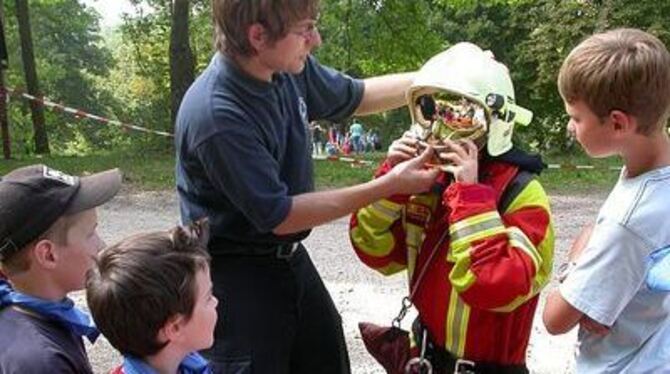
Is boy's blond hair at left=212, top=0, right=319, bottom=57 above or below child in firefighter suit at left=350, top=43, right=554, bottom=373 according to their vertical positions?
above

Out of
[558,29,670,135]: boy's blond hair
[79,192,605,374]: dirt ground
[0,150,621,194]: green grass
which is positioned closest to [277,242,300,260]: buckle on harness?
[558,29,670,135]: boy's blond hair

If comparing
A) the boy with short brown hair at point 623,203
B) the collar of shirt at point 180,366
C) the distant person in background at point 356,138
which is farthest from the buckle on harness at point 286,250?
the distant person in background at point 356,138

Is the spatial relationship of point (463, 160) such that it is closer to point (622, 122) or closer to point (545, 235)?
point (545, 235)

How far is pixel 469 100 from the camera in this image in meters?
2.32

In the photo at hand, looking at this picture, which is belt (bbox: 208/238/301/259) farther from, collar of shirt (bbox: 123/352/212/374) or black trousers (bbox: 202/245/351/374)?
collar of shirt (bbox: 123/352/212/374)

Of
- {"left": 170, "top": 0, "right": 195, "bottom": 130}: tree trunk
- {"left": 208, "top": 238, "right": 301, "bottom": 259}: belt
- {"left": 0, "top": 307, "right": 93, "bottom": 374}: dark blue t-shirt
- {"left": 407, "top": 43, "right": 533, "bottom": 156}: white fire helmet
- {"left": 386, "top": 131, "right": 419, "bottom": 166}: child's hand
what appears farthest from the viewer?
Answer: {"left": 170, "top": 0, "right": 195, "bottom": 130}: tree trunk

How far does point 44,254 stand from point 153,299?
41 centimetres

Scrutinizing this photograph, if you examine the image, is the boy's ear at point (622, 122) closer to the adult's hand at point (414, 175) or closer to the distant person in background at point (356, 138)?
the adult's hand at point (414, 175)

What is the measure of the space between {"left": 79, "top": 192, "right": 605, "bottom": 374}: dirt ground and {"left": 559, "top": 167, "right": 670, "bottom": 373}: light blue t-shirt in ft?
8.28

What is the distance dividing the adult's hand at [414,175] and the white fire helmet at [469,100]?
9 cm

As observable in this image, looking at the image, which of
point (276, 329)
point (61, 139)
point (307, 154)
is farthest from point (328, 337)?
point (61, 139)

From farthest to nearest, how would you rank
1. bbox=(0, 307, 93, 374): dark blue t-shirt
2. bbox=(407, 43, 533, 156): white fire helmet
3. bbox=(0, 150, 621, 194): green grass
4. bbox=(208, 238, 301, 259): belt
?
bbox=(0, 150, 621, 194): green grass
bbox=(208, 238, 301, 259): belt
bbox=(407, 43, 533, 156): white fire helmet
bbox=(0, 307, 93, 374): dark blue t-shirt

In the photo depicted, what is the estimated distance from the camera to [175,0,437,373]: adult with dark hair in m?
2.37

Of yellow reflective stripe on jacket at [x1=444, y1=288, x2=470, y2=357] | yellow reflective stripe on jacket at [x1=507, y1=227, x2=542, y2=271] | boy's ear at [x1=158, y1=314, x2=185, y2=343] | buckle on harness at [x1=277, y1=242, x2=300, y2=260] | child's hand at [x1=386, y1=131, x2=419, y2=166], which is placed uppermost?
child's hand at [x1=386, y1=131, x2=419, y2=166]
